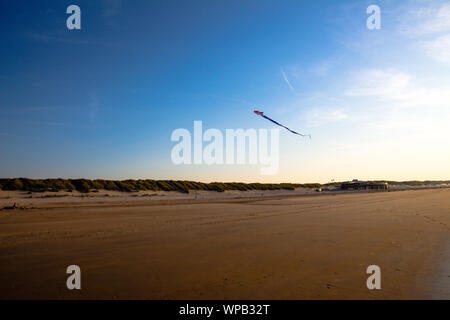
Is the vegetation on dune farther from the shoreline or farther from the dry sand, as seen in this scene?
the dry sand

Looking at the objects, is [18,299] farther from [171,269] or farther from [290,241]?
[290,241]

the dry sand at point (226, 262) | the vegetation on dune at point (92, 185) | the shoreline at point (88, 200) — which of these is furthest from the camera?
the vegetation on dune at point (92, 185)

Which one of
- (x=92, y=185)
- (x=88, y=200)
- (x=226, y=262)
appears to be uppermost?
(x=92, y=185)

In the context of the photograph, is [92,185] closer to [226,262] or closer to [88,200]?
[88,200]

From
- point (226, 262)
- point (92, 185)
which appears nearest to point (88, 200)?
point (92, 185)

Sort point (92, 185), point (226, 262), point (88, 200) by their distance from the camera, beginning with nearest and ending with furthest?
point (226, 262)
point (88, 200)
point (92, 185)

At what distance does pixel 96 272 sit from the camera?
273 inches

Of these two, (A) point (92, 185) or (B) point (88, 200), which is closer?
(B) point (88, 200)

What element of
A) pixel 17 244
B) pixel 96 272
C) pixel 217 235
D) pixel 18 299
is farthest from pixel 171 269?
pixel 17 244

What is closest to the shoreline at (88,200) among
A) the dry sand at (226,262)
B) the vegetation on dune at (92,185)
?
the vegetation on dune at (92,185)

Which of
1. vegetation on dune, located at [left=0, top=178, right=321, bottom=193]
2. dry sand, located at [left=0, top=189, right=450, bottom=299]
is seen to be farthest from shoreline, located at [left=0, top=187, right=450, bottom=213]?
dry sand, located at [left=0, top=189, right=450, bottom=299]

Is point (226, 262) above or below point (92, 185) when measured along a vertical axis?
below

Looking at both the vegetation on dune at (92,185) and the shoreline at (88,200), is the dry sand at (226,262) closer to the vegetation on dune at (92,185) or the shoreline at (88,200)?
Result: the shoreline at (88,200)
